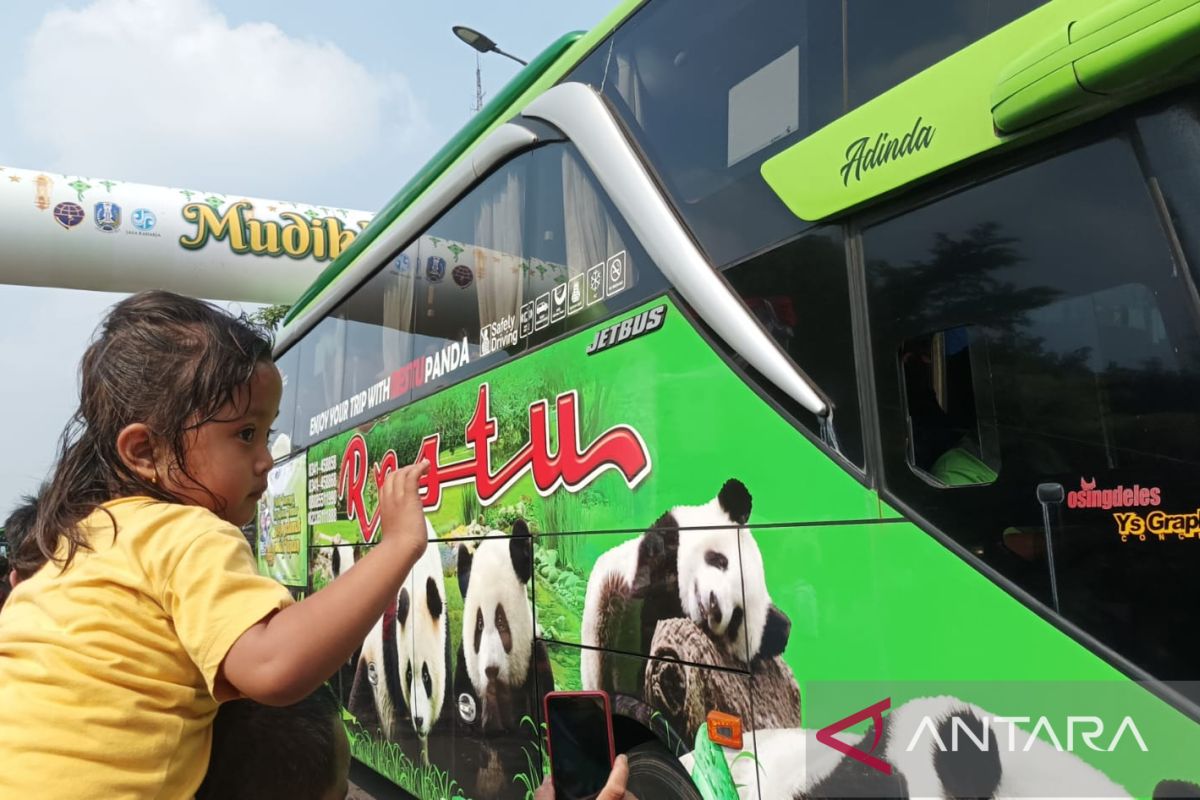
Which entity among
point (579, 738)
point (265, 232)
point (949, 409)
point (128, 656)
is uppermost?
point (265, 232)

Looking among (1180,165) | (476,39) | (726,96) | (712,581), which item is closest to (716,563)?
(712,581)

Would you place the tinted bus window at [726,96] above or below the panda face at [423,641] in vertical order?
above

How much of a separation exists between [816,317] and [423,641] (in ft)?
10.3

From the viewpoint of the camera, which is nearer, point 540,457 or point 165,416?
point 165,416

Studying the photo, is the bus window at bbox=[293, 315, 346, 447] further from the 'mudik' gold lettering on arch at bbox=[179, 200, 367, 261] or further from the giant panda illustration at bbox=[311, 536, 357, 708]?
the 'mudik' gold lettering on arch at bbox=[179, 200, 367, 261]

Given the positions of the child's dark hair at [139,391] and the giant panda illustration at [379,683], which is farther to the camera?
the giant panda illustration at [379,683]

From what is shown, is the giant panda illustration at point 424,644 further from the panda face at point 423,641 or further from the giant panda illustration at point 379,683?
the giant panda illustration at point 379,683

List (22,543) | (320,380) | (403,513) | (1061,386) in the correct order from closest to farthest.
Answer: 1. (403,513)
2. (22,543)
3. (1061,386)
4. (320,380)

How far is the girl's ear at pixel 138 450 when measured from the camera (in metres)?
1.27

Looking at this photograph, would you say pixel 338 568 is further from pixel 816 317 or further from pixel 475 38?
pixel 475 38

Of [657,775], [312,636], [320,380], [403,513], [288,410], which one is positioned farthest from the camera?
[288,410]

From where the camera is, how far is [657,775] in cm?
303

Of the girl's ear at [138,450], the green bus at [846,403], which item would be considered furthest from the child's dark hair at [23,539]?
the green bus at [846,403]

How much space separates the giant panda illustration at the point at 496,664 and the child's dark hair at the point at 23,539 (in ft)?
7.72
